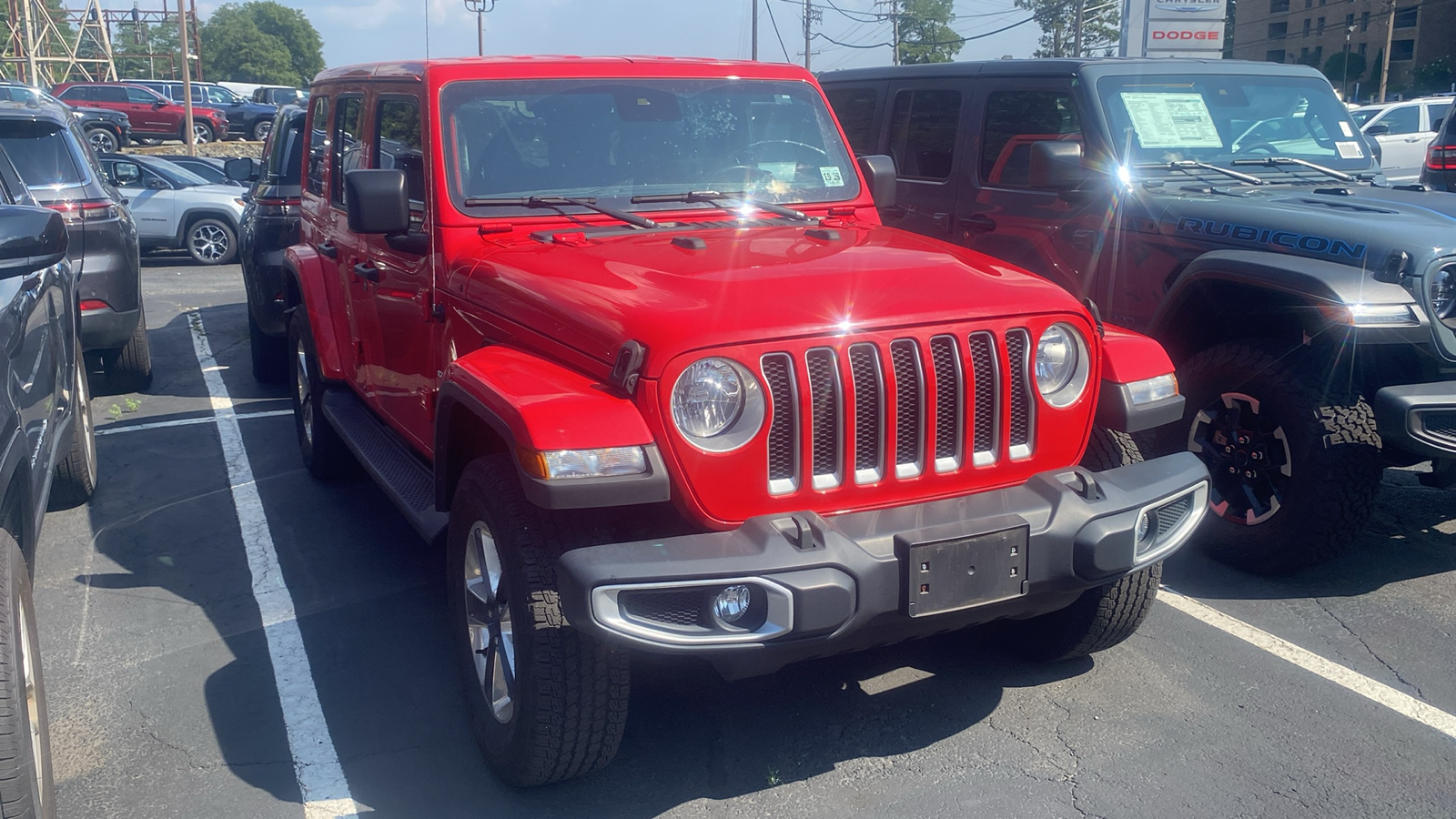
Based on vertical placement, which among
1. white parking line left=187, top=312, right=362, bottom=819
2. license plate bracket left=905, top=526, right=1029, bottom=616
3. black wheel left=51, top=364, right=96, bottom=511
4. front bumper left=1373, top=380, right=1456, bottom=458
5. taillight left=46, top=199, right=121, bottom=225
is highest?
taillight left=46, top=199, right=121, bottom=225

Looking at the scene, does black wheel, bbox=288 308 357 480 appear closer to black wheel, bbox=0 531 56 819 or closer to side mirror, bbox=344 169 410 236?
side mirror, bbox=344 169 410 236

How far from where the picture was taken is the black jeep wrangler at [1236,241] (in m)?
4.21

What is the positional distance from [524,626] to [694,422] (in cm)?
64

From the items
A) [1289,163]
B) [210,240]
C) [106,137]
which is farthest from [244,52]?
[1289,163]

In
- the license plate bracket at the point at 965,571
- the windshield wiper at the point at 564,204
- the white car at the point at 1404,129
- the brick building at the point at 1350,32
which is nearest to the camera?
the license plate bracket at the point at 965,571

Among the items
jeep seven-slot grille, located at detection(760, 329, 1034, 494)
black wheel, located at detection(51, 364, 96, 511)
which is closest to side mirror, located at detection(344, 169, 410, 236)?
jeep seven-slot grille, located at detection(760, 329, 1034, 494)

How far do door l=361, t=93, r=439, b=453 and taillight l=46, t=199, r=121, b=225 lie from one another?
2973mm

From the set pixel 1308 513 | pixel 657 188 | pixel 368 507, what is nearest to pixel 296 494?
pixel 368 507

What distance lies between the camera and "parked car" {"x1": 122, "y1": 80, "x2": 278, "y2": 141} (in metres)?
34.3

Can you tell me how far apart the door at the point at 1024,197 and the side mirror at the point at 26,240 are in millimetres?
3975

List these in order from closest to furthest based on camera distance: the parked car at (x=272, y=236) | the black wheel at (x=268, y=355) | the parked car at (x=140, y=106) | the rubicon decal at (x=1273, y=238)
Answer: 1. the rubicon decal at (x=1273, y=238)
2. the parked car at (x=272, y=236)
3. the black wheel at (x=268, y=355)
4. the parked car at (x=140, y=106)

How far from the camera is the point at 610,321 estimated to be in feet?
9.78

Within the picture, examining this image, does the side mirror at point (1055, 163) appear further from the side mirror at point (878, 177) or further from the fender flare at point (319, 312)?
the fender flare at point (319, 312)

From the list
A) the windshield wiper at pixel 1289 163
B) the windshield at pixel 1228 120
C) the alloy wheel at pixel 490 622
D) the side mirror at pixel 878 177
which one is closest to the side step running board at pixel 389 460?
the alloy wheel at pixel 490 622
